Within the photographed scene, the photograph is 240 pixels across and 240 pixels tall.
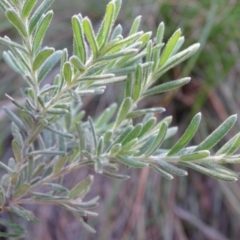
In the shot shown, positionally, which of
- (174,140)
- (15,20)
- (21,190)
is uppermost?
(174,140)

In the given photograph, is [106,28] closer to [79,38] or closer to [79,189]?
[79,38]

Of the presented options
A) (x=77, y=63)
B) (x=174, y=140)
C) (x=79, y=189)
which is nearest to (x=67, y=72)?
(x=77, y=63)

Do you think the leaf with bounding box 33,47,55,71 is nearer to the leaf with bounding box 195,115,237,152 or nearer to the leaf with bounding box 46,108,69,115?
the leaf with bounding box 46,108,69,115

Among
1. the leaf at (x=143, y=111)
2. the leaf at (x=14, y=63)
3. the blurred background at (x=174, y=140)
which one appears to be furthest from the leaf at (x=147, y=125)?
the blurred background at (x=174, y=140)

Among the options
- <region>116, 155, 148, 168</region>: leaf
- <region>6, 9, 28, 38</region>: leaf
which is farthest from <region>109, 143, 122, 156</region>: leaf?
<region>6, 9, 28, 38</region>: leaf

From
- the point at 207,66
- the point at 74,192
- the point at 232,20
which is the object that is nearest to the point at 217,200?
the point at 207,66

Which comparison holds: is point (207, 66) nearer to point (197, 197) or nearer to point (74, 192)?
point (197, 197)

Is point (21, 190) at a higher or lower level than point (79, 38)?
lower

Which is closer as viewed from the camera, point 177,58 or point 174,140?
point 177,58
